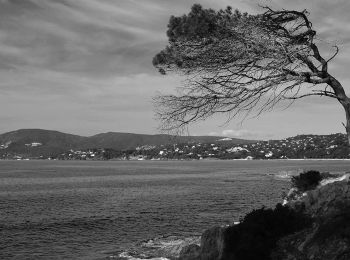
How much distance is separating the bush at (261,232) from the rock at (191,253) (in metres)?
2.21

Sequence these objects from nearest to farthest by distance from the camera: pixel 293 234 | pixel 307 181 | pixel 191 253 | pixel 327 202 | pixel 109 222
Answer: pixel 293 234 → pixel 327 202 → pixel 191 253 → pixel 109 222 → pixel 307 181

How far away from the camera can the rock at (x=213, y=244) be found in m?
15.0

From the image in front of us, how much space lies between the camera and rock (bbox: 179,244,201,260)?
54.9 feet

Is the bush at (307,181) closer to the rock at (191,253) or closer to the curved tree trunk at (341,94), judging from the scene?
the rock at (191,253)

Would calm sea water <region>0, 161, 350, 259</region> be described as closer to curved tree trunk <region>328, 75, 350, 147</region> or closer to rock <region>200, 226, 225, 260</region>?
rock <region>200, 226, 225, 260</region>

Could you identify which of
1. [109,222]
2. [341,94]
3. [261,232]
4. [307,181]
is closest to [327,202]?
[261,232]

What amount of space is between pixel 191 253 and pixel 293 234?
5103 mm

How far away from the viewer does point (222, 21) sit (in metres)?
14.2

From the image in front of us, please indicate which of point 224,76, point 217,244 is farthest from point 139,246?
point 224,76

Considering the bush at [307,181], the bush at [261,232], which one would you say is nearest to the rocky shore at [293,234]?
the bush at [261,232]

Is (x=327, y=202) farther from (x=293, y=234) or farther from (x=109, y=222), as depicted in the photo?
(x=109, y=222)

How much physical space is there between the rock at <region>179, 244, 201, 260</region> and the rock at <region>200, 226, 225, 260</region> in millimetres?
433

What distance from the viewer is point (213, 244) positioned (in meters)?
15.9

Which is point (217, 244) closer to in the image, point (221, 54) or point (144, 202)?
point (221, 54)
